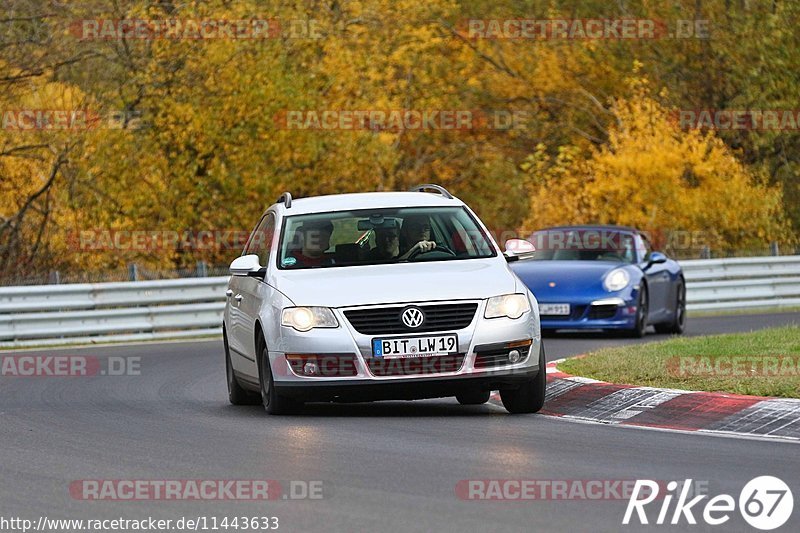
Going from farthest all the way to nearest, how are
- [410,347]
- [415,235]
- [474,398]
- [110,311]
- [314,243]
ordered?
[110,311] < [314,243] < [474,398] < [415,235] < [410,347]

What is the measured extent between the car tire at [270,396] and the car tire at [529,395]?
1541mm

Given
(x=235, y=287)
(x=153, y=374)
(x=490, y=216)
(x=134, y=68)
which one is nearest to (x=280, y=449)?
(x=235, y=287)

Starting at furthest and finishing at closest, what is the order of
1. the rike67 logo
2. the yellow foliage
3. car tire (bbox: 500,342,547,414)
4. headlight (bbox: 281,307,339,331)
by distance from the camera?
1. the yellow foliage
2. car tire (bbox: 500,342,547,414)
3. headlight (bbox: 281,307,339,331)
4. the rike67 logo

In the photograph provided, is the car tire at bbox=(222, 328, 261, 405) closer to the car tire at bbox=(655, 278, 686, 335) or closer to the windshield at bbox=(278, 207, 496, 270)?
the windshield at bbox=(278, 207, 496, 270)

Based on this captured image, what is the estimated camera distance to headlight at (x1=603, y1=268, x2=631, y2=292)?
22000 mm

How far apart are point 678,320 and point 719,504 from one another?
640 inches

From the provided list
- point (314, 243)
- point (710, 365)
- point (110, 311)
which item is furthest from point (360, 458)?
point (110, 311)

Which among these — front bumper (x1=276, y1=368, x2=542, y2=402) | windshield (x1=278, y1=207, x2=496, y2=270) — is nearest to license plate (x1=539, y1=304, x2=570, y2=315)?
windshield (x1=278, y1=207, x2=496, y2=270)

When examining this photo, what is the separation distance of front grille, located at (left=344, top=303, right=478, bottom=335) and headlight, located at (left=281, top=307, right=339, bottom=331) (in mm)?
126

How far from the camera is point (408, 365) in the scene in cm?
1188

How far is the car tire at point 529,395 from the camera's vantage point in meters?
12.4

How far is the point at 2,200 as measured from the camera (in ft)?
108

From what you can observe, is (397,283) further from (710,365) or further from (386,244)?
(710,365)

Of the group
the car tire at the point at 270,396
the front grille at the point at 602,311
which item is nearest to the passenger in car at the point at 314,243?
the car tire at the point at 270,396
